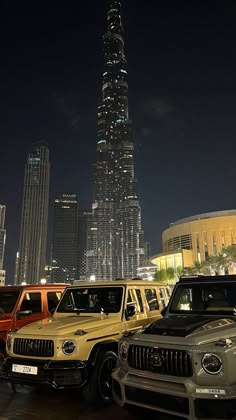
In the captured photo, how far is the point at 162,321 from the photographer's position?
16.2 feet

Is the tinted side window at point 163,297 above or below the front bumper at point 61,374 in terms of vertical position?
above

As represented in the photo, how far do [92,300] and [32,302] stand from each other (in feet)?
7.49

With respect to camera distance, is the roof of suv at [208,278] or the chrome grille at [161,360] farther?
the roof of suv at [208,278]

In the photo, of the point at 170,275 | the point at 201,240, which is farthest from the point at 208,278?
the point at 201,240

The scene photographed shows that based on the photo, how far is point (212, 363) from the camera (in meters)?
3.76

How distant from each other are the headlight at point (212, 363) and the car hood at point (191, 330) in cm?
18

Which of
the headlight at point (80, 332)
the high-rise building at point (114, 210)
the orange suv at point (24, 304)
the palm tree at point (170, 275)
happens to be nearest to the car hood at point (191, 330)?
the headlight at point (80, 332)

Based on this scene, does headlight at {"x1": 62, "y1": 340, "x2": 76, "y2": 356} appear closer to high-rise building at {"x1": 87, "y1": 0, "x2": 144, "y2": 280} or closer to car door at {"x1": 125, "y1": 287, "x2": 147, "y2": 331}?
A: car door at {"x1": 125, "y1": 287, "x2": 147, "y2": 331}

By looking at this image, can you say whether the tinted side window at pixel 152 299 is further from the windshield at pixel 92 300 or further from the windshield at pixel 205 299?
the windshield at pixel 205 299

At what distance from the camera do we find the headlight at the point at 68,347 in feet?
17.5

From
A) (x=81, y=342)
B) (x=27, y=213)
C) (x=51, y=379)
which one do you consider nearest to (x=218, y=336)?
(x=81, y=342)

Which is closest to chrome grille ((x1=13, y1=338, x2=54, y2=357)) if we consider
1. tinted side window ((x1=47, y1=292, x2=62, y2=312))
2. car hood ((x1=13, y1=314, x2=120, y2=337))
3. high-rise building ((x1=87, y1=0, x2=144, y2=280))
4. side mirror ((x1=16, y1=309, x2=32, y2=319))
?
car hood ((x1=13, y1=314, x2=120, y2=337))

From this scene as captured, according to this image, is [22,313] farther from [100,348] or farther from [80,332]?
[100,348]

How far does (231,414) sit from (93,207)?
164 meters
